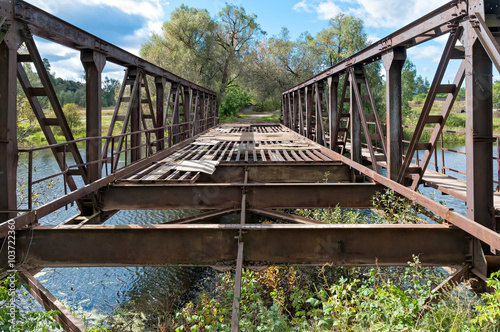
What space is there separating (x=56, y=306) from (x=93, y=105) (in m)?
3.95

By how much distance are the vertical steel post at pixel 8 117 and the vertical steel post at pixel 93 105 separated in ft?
6.01

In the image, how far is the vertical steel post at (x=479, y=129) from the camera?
150 inches

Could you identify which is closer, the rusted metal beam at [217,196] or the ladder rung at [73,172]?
the ladder rung at [73,172]

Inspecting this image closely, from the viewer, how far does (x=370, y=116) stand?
717 centimetres

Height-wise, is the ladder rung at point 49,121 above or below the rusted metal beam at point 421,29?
below

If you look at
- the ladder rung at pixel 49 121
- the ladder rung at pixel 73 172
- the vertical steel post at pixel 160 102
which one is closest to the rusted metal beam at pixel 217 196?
the ladder rung at pixel 73 172

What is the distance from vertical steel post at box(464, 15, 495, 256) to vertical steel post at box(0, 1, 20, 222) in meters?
5.28

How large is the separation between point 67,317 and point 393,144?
17.5ft

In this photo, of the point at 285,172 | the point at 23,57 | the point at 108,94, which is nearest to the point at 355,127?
the point at 285,172

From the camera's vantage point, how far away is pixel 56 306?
3387mm

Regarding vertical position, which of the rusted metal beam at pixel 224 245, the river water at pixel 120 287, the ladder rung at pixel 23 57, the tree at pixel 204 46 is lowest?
the river water at pixel 120 287

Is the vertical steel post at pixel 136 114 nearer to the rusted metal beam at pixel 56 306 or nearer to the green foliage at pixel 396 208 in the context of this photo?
the rusted metal beam at pixel 56 306

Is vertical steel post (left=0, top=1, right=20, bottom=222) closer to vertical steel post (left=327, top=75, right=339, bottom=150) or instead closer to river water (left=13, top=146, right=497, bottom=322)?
river water (left=13, top=146, right=497, bottom=322)

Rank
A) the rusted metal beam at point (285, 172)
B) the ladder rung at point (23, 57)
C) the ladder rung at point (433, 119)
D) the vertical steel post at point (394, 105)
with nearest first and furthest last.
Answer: the ladder rung at point (23, 57) < the ladder rung at point (433, 119) < the vertical steel post at point (394, 105) < the rusted metal beam at point (285, 172)
